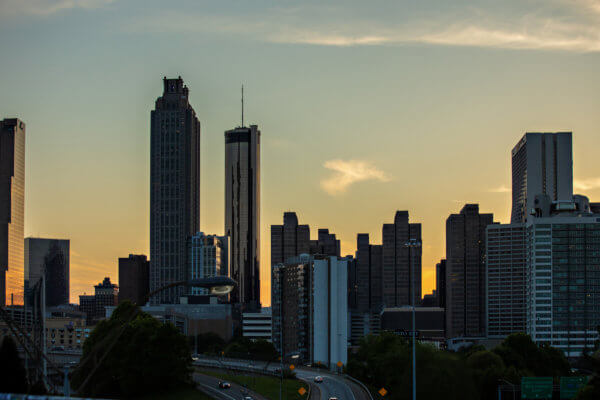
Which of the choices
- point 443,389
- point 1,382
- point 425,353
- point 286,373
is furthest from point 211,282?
point 286,373

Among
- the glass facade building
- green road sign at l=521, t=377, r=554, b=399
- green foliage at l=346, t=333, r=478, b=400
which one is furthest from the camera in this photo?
the glass facade building

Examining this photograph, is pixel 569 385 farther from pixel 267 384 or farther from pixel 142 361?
pixel 142 361

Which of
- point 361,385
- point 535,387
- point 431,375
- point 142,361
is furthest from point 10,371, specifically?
point 361,385

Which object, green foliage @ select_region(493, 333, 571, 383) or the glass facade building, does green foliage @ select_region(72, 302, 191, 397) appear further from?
the glass facade building

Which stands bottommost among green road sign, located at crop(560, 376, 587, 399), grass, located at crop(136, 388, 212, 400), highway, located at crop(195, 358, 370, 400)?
highway, located at crop(195, 358, 370, 400)

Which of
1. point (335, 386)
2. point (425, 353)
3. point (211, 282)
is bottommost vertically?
point (335, 386)

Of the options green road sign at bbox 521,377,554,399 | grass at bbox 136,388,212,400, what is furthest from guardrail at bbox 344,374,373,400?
green road sign at bbox 521,377,554,399

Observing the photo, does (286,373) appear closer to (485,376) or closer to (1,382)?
(485,376)
